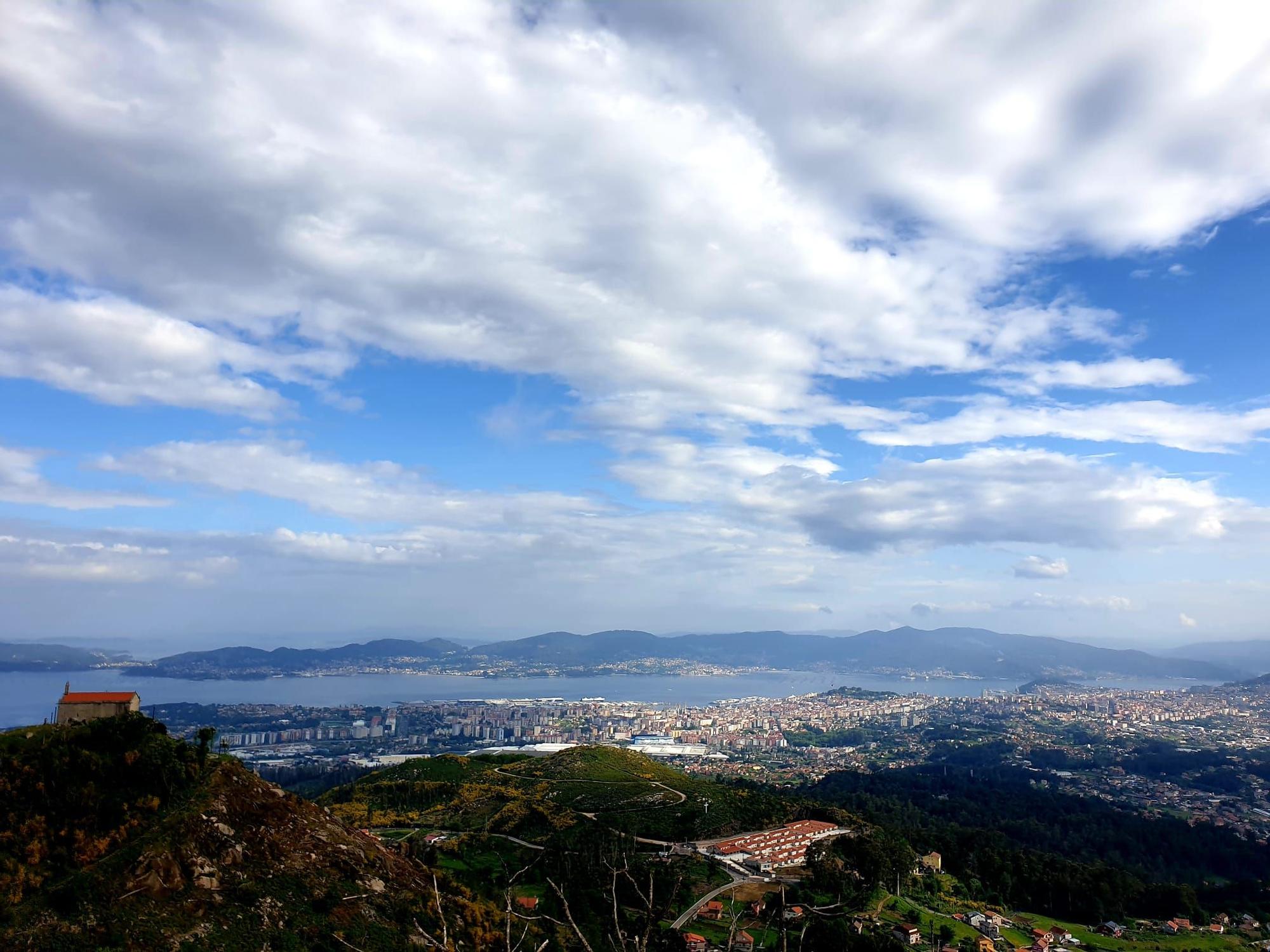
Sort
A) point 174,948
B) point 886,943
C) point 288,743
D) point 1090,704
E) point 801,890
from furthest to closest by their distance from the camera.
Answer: point 1090,704
point 288,743
point 801,890
point 886,943
point 174,948

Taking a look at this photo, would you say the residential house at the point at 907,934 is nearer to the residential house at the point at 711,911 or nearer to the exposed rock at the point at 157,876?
the residential house at the point at 711,911

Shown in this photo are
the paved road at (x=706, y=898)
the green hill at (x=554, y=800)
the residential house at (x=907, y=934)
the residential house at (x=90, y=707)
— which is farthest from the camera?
the green hill at (x=554, y=800)

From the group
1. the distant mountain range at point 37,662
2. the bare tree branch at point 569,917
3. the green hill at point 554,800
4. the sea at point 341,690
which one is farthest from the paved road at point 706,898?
the distant mountain range at point 37,662

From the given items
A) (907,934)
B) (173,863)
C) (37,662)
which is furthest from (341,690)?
(173,863)

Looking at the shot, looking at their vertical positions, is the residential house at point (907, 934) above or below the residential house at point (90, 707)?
below

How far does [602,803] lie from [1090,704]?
427 feet

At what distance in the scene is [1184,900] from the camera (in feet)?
121

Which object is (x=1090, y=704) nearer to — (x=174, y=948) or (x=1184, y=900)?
(x=1184, y=900)

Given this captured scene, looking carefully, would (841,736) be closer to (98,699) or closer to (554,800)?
(554,800)

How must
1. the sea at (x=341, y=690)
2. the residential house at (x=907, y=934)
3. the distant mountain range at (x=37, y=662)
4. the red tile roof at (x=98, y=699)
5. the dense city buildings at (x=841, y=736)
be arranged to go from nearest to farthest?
the red tile roof at (x=98, y=699) → the residential house at (x=907, y=934) → the dense city buildings at (x=841, y=736) → the sea at (x=341, y=690) → the distant mountain range at (x=37, y=662)

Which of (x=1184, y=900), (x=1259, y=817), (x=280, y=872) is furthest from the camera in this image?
(x=1259, y=817)

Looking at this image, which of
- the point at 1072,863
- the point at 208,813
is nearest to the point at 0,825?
the point at 208,813

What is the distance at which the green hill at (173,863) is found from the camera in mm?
14336

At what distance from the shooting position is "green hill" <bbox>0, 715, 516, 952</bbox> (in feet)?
47.0
